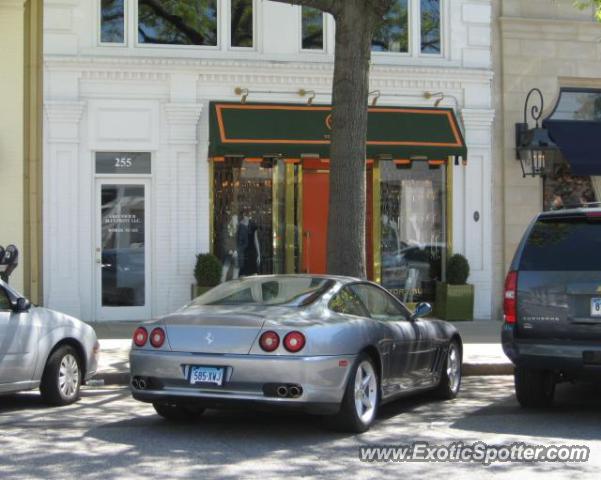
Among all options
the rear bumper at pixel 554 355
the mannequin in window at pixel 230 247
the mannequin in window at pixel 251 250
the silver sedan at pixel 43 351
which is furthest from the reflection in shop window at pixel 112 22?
the rear bumper at pixel 554 355

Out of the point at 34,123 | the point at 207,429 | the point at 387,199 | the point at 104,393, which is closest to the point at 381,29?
the point at 387,199

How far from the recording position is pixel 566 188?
17656 millimetres

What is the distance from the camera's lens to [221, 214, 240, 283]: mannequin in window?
1620cm

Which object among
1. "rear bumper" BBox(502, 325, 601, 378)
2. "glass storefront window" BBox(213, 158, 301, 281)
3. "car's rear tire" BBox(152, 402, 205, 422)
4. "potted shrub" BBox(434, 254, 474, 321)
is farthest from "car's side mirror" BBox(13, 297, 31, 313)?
"potted shrub" BBox(434, 254, 474, 321)

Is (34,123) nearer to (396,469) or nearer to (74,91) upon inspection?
(74,91)

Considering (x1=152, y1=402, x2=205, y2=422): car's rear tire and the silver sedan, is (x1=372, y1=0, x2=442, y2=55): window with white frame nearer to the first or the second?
the silver sedan

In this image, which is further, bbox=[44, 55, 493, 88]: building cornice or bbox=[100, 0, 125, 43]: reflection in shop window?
bbox=[100, 0, 125, 43]: reflection in shop window

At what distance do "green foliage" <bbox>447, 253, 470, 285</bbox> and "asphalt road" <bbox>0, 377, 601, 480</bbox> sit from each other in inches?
257

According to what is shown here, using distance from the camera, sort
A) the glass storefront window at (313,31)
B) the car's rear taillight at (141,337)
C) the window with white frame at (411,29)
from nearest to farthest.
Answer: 1. the car's rear taillight at (141,337)
2. the glass storefront window at (313,31)
3. the window with white frame at (411,29)

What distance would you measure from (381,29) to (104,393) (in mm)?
9685

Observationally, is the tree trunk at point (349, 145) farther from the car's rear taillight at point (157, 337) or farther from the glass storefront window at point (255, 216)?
the glass storefront window at point (255, 216)

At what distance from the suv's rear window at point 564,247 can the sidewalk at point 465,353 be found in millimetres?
3600

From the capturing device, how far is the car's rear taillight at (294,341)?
7254 mm

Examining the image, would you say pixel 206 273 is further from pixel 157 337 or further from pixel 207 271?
pixel 157 337
